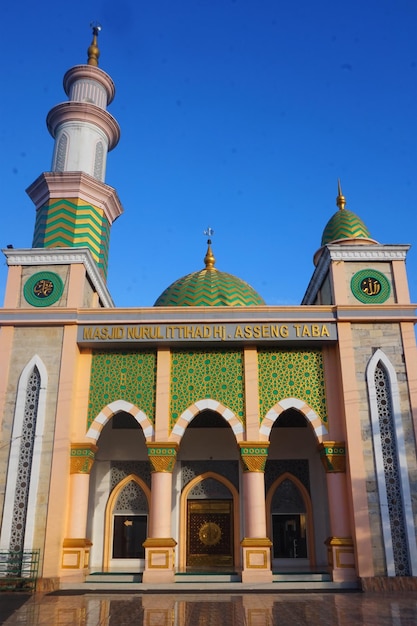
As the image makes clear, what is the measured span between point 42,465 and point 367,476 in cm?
586

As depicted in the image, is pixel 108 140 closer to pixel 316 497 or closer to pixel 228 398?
pixel 228 398

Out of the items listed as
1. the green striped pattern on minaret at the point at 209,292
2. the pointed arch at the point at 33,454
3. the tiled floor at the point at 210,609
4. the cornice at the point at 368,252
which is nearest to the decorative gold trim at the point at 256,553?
the tiled floor at the point at 210,609

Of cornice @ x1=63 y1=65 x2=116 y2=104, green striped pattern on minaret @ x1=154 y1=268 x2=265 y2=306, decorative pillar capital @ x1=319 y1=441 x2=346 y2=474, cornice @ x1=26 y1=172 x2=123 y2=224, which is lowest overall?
decorative pillar capital @ x1=319 y1=441 x2=346 y2=474

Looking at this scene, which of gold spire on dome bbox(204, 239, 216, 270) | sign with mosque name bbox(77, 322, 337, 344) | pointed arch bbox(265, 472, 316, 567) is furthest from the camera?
gold spire on dome bbox(204, 239, 216, 270)

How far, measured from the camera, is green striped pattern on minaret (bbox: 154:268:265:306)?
45.6 feet

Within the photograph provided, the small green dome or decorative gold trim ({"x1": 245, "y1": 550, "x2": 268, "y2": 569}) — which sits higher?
the small green dome

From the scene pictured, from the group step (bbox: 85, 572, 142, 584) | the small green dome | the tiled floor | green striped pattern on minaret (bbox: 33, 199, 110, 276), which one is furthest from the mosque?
the small green dome

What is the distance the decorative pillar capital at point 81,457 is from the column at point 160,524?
1.14 m

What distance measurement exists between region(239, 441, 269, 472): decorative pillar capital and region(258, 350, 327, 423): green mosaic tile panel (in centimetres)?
56

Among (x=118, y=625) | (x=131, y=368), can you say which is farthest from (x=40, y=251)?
(x=118, y=625)

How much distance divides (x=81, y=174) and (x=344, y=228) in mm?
6624

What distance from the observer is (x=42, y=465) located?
1017 cm

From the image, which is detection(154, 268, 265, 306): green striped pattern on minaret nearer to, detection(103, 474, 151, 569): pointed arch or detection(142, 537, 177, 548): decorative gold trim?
detection(103, 474, 151, 569): pointed arch

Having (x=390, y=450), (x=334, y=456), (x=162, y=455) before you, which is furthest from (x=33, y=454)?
(x=390, y=450)
